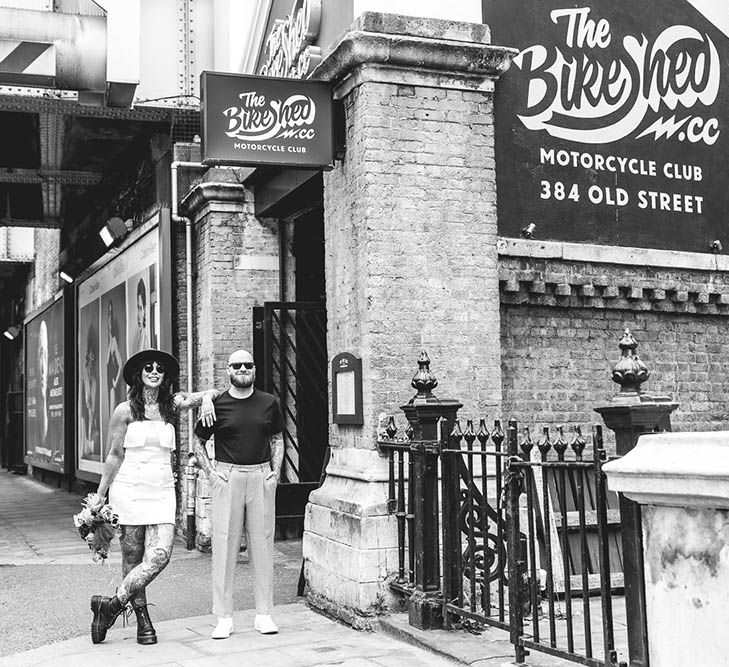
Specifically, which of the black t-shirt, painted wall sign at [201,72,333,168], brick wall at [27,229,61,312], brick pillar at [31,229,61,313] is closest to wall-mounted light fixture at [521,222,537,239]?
painted wall sign at [201,72,333,168]

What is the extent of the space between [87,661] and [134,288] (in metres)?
7.97

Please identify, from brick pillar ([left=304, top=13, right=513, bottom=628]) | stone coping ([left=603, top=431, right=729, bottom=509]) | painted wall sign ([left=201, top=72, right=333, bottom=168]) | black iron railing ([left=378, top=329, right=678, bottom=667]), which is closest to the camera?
stone coping ([left=603, top=431, right=729, bottom=509])

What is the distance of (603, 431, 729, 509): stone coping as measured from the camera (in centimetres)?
327

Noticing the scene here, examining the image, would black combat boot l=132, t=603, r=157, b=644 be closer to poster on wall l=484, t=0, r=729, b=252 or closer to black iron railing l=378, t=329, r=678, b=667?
black iron railing l=378, t=329, r=678, b=667

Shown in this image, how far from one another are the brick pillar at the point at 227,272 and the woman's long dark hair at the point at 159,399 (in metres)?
4.02

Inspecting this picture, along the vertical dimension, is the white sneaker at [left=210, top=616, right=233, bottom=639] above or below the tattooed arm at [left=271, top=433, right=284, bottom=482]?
below

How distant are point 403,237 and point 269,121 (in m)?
1.46

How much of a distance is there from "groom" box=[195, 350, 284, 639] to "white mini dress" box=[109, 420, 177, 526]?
11.9 inches

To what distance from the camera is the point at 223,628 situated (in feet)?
21.6

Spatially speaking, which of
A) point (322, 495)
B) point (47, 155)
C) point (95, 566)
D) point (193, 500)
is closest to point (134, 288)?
point (47, 155)

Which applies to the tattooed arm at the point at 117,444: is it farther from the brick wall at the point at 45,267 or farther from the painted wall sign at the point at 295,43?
the brick wall at the point at 45,267

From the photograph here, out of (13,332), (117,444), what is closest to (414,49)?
(117,444)

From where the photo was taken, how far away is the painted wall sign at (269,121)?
7.73 meters

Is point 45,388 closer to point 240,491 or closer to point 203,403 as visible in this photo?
point 203,403
